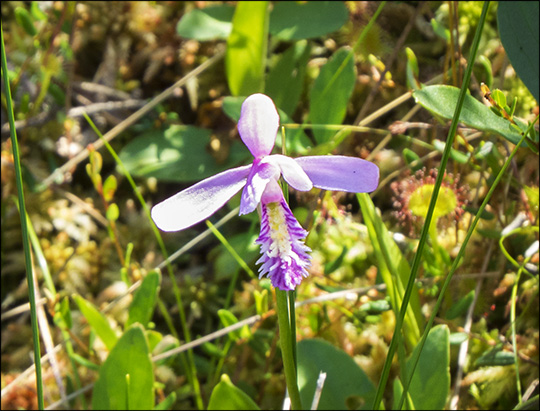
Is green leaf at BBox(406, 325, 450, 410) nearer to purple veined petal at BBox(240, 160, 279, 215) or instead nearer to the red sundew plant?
the red sundew plant

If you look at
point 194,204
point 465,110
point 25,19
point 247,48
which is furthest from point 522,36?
point 25,19

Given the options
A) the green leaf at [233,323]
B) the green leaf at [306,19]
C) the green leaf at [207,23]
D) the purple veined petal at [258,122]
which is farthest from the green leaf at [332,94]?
the purple veined petal at [258,122]

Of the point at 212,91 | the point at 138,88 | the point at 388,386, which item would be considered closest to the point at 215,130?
the point at 212,91

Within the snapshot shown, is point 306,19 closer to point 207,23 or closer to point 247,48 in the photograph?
point 247,48

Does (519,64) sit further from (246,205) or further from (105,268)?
(105,268)

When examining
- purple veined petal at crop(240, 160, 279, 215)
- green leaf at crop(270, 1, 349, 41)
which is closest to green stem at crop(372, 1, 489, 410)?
purple veined petal at crop(240, 160, 279, 215)

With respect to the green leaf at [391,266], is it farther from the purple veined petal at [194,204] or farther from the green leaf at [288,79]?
the green leaf at [288,79]
